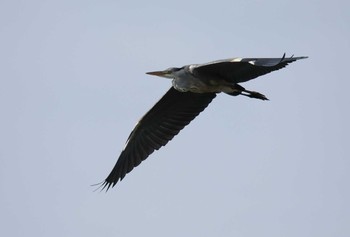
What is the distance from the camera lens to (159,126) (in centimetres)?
1655

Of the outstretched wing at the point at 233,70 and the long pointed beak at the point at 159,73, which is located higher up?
the long pointed beak at the point at 159,73

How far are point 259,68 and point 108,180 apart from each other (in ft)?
12.1

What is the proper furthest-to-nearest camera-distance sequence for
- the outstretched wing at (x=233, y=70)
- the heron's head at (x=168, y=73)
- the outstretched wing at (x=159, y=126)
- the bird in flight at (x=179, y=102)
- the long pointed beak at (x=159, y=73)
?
the outstretched wing at (x=159, y=126) < the long pointed beak at (x=159, y=73) < the heron's head at (x=168, y=73) < the bird in flight at (x=179, y=102) < the outstretched wing at (x=233, y=70)

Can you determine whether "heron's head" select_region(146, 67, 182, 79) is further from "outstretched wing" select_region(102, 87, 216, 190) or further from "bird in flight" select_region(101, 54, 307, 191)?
"outstretched wing" select_region(102, 87, 216, 190)

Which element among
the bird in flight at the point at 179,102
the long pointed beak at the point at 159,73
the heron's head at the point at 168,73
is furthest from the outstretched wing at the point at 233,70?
the long pointed beak at the point at 159,73

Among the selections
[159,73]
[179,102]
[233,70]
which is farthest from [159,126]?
[233,70]

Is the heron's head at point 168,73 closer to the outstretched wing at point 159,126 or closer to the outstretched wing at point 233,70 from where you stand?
the outstretched wing at point 159,126

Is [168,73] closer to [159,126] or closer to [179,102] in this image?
[179,102]

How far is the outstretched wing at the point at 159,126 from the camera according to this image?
16234mm

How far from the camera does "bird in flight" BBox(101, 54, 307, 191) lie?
48.8 feet

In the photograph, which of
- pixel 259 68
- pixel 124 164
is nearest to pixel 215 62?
pixel 259 68

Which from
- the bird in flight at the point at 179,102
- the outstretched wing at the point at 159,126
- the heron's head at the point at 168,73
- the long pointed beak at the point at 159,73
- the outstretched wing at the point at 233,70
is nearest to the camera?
the outstretched wing at the point at 233,70

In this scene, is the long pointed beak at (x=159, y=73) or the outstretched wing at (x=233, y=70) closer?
the outstretched wing at (x=233, y=70)

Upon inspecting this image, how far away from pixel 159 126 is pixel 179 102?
0.57m
